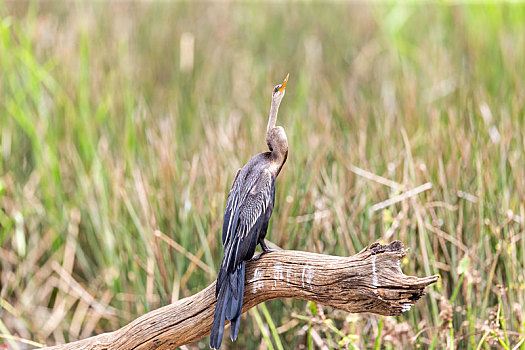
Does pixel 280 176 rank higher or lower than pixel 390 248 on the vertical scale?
higher

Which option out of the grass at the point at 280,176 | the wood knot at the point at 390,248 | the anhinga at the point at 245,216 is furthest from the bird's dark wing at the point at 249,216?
the grass at the point at 280,176

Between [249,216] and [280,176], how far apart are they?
3.40ft

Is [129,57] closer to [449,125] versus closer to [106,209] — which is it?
[106,209]

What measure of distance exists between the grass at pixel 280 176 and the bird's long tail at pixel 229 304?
14.2 inches

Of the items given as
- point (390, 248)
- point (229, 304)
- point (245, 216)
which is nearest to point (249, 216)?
point (245, 216)

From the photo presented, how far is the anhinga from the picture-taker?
4.46 ft

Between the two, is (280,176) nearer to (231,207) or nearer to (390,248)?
(231,207)

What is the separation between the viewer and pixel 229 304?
136cm

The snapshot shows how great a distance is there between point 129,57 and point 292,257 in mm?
3260

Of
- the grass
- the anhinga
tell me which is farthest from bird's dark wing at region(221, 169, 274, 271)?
the grass

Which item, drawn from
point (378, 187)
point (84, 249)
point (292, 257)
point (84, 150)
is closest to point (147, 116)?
point (84, 150)

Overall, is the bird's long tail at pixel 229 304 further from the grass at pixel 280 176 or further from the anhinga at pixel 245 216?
the grass at pixel 280 176

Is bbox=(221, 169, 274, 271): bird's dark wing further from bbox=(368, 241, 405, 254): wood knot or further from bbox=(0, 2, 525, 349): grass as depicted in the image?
bbox=(0, 2, 525, 349): grass

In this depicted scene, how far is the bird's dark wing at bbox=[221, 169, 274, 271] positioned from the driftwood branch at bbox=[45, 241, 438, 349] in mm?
83
